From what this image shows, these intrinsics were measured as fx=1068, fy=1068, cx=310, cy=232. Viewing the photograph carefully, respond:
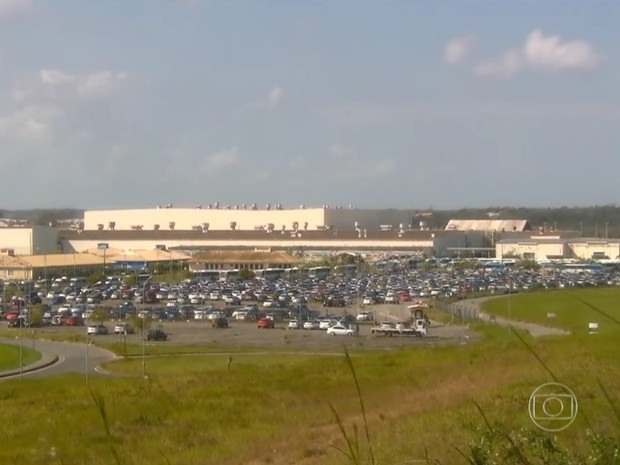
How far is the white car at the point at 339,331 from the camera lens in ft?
91.5

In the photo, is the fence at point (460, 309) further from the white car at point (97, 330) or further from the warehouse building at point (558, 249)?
the warehouse building at point (558, 249)

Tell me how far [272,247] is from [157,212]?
15.9 metres

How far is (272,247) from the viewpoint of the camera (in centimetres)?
6631

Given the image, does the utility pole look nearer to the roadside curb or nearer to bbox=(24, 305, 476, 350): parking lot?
the roadside curb

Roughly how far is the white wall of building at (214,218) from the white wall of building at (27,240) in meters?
13.1

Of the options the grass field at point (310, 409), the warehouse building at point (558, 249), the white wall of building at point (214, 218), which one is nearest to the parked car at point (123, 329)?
the grass field at point (310, 409)

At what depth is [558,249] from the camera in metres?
65.8

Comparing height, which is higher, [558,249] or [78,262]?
[558,249]

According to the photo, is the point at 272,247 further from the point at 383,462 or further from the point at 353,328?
the point at 383,462

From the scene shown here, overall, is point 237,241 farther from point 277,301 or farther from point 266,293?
point 277,301

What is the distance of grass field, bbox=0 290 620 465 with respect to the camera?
5.90m

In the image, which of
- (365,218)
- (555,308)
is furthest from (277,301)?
(365,218)

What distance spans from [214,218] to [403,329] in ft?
169

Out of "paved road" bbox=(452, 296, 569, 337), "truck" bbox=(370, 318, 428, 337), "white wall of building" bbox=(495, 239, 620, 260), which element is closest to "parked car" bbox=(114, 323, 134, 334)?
"truck" bbox=(370, 318, 428, 337)
